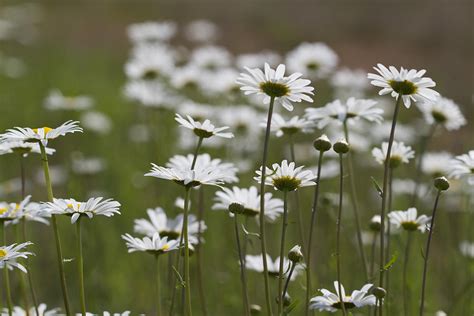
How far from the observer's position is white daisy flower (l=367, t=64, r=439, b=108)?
2021 mm

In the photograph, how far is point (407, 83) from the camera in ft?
6.73

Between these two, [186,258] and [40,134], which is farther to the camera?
[40,134]

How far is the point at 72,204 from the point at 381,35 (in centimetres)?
1351

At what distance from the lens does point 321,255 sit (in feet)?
13.9

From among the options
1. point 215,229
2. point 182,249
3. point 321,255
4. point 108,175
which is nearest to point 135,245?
point 182,249

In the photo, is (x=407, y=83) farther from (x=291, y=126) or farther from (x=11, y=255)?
(x=11, y=255)

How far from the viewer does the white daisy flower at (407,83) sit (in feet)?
6.63

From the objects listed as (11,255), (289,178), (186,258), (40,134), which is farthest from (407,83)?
(11,255)

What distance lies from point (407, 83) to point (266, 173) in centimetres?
49

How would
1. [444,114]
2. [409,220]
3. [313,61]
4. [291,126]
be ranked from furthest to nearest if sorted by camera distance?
1. [313,61]
2. [444,114]
3. [291,126]
4. [409,220]

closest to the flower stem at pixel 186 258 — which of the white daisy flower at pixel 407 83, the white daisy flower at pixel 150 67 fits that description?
the white daisy flower at pixel 407 83

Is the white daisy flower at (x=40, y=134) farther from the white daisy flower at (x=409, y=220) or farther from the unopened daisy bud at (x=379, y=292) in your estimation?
the white daisy flower at (x=409, y=220)

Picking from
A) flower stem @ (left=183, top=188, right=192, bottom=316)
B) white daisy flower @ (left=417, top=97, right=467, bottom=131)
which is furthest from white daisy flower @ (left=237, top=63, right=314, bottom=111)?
white daisy flower @ (left=417, top=97, right=467, bottom=131)

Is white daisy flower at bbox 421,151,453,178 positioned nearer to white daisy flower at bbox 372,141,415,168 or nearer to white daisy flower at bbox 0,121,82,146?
white daisy flower at bbox 372,141,415,168
